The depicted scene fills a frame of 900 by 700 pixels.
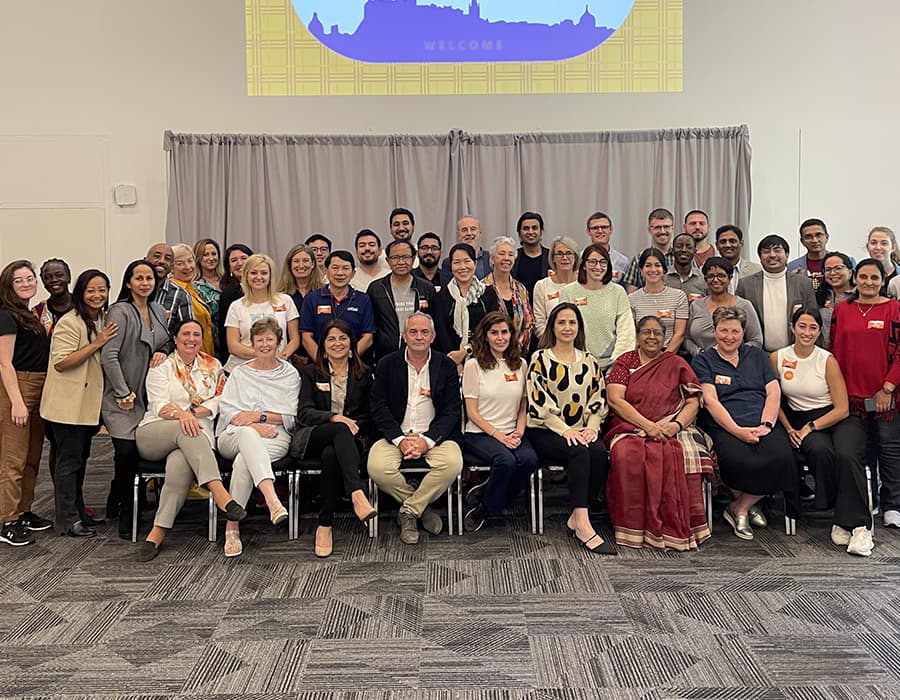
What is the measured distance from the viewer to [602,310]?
4504 millimetres

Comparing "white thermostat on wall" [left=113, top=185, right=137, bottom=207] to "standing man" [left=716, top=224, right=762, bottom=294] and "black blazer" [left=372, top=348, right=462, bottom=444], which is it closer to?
"black blazer" [left=372, top=348, right=462, bottom=444]

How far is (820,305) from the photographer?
15.7 ft

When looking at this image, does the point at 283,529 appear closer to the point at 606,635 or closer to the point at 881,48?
the point at 606,635

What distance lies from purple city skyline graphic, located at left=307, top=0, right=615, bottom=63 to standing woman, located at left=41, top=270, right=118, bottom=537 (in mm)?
3578

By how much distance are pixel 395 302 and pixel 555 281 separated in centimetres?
97

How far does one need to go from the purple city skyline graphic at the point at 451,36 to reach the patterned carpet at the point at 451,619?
4231 millimetres

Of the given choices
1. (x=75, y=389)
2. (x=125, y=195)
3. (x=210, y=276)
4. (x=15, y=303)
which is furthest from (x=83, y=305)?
(x=125, y=195)

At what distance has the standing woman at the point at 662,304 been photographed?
4.58 metres

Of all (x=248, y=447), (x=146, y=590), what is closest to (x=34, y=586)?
(x=146, y=590)

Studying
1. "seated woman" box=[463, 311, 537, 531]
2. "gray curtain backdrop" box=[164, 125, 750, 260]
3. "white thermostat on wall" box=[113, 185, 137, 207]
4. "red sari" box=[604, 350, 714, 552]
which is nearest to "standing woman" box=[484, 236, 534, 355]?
"seated woman" box=[463, 311, 537, 531]

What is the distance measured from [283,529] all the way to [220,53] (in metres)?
4.49

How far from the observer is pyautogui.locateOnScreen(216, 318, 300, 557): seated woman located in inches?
152

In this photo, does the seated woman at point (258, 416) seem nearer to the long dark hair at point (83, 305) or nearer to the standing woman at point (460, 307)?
the long dark hair at point (83, 305)

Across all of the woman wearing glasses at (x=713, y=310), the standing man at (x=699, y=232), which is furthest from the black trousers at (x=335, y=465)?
the standing man at (x=699, y=232)
